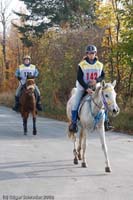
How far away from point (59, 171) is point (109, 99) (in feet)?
Answer: 6.08

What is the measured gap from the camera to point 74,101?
468 inches

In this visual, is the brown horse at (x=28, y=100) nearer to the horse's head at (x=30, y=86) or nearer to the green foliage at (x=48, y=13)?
the horse's head at (x=30, y=86)

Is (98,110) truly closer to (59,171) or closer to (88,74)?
(88,74)

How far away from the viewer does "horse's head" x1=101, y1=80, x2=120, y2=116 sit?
1070 cm

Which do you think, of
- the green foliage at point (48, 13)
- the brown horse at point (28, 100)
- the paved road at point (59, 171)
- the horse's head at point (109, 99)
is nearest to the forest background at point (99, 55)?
the brown horse at point (28, 100)

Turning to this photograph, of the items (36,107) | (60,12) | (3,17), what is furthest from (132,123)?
(3,17)

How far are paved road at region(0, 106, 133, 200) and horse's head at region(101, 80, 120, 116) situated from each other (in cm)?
130

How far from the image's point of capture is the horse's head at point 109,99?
35.1ft

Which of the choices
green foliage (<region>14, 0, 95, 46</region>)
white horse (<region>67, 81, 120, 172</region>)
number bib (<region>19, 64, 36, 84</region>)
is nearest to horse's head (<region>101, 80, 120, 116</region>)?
white horse (<region>67, 81, 120, 172</region>)

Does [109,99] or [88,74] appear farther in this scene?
[88,74]

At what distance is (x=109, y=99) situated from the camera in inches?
425

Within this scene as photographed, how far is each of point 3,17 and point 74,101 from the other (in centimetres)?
6998

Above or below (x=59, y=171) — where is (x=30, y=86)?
above

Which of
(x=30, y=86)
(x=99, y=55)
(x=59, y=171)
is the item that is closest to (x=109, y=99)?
(x=59, y=171)
